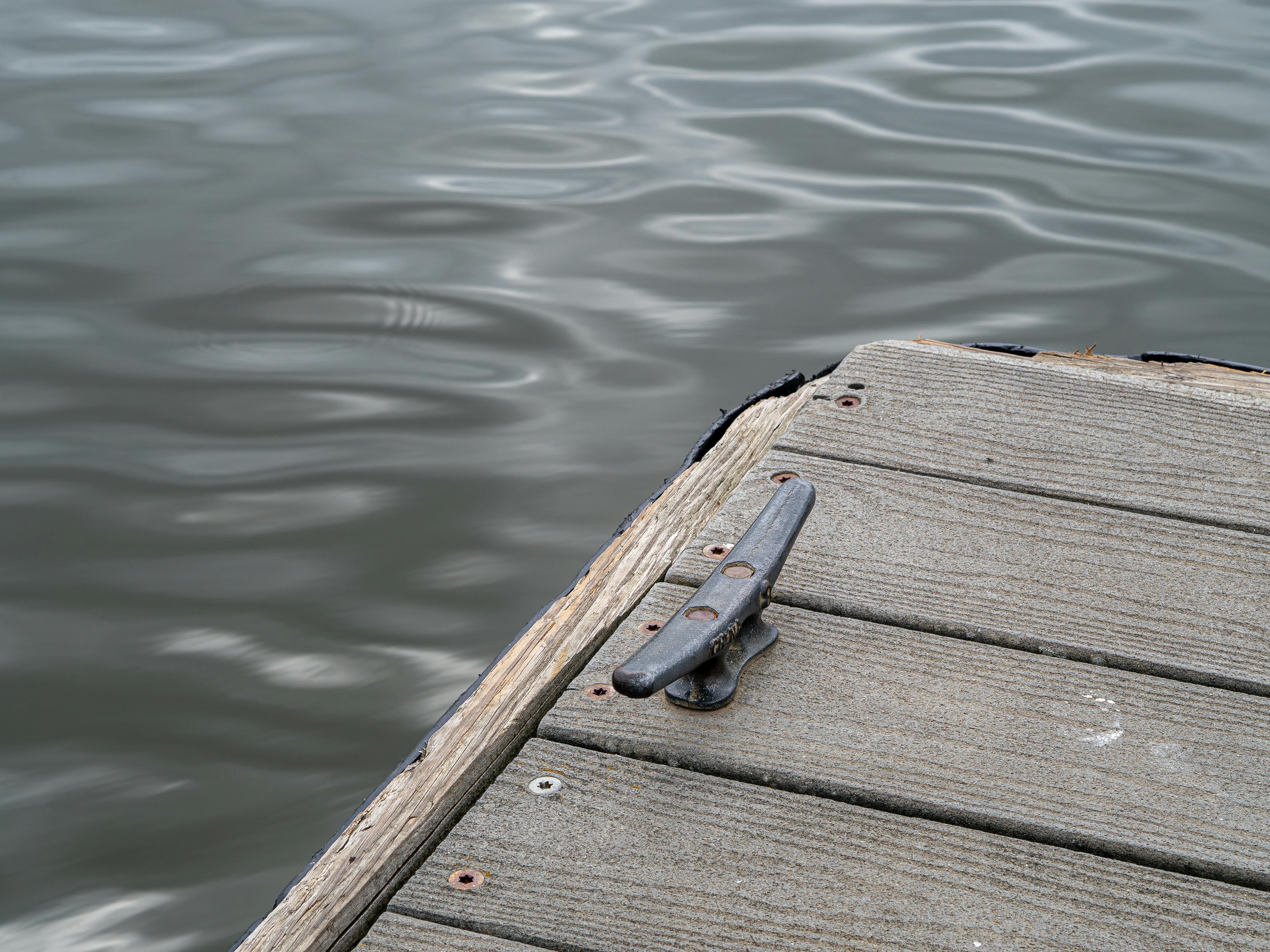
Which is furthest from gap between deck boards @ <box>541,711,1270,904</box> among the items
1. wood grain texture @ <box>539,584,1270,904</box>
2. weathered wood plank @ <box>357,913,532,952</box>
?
weathered wood plank @ <box>357,913,532,952</box>

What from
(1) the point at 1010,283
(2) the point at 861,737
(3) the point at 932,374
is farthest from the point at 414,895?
(1) the point at 1010,283

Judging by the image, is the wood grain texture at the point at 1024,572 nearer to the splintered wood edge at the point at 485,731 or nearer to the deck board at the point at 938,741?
the deck board at the point at 938,741

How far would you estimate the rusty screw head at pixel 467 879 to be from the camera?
101 cm

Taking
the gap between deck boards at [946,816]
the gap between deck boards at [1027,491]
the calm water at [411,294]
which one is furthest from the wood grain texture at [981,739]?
the calm water at [411,294]

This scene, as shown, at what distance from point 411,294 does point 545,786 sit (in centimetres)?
364

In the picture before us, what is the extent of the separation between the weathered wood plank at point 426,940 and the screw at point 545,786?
0.15 m

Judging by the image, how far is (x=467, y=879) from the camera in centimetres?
102

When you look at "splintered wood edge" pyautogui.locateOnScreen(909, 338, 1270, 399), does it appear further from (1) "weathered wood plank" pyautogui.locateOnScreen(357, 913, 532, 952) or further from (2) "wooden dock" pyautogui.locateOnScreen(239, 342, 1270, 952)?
(1) "weathered wood plank" pyautogui.locateOnScreen(357, 913, 532, 952)

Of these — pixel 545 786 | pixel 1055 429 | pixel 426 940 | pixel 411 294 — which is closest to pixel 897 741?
pixel 545 786

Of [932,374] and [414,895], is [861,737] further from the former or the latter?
[932,374]

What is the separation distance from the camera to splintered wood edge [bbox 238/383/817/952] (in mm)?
1047

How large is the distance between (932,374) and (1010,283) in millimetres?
3093

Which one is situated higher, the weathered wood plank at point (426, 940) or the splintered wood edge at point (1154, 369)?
the splintered wood edge at point (1154, 369)

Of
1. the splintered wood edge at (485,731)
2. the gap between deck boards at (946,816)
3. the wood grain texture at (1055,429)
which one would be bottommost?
the splintered wood edge at (485,731)
